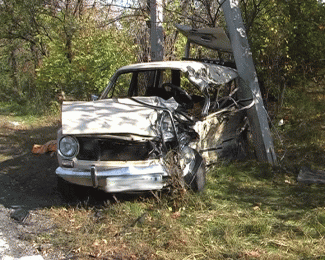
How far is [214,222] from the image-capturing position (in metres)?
4.32

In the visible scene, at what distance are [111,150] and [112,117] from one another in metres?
0.41

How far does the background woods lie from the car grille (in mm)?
3883

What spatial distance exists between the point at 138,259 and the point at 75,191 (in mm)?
2013

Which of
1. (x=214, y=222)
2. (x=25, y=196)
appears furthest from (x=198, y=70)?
(x=25, y=196)

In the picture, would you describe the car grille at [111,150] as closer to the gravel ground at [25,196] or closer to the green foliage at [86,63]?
the gravel ground at [25,196]

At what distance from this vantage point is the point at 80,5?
1588cm

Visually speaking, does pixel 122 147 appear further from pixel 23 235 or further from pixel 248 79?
pixel 248 79

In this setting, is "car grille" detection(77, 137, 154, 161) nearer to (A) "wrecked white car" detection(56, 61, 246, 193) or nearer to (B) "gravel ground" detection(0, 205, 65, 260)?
(A) "wrecked white car" detection(56, 61, 246, 193)

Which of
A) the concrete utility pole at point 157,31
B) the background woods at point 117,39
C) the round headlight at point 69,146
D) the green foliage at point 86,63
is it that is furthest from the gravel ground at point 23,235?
the green foliage at point 86,63

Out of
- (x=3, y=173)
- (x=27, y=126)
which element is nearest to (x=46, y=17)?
(x=27, y=126)

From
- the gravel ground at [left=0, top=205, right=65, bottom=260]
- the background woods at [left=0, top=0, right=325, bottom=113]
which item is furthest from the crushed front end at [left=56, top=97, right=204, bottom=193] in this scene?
the background woods at [left=0, top=0, right=325, bottom=113]

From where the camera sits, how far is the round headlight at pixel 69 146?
482 cm

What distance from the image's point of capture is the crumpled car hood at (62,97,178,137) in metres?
4.66

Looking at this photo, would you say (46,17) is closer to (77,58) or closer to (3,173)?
(77,58)
